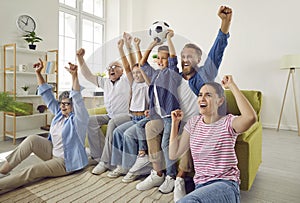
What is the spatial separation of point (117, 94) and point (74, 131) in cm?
47

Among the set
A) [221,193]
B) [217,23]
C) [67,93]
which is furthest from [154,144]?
[217,23]

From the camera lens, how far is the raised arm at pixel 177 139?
4.00 feet

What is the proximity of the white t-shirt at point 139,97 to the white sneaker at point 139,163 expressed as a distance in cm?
32

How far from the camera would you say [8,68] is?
10.3ft

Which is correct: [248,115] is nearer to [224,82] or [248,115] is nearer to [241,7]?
[224,82]

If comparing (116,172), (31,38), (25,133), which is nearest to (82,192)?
(116,172)

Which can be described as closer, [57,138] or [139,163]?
[139,163]

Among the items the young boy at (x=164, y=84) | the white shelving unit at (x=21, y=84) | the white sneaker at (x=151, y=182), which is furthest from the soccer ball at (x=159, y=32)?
the white shelving unit at (x=21, y=84)

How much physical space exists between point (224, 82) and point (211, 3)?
410cm

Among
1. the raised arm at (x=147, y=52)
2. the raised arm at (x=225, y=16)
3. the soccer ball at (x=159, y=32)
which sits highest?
the raised arm at (x=225, y=16)

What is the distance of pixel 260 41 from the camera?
4.30 metres

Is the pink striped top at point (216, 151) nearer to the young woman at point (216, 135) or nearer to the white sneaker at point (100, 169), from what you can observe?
the young woman at point (216, 135)

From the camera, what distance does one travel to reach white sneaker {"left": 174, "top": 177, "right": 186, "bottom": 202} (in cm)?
144

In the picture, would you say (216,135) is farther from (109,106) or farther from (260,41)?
(260,41)
